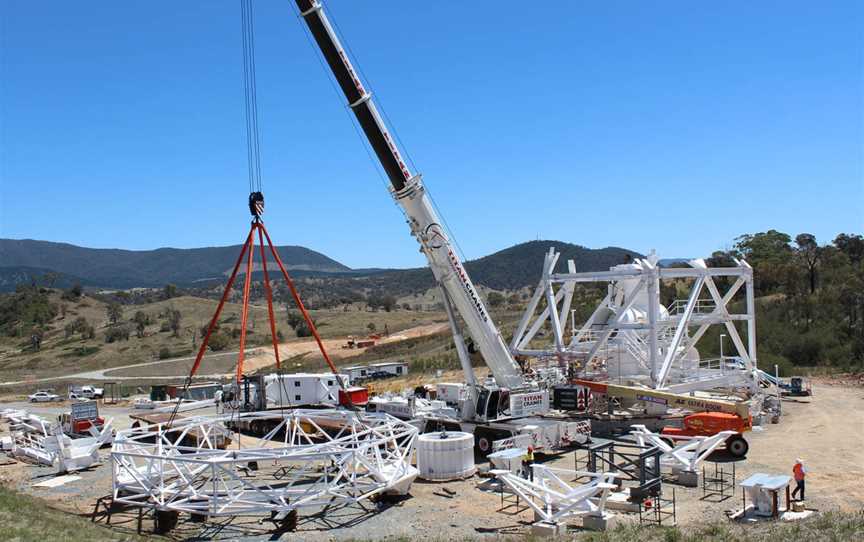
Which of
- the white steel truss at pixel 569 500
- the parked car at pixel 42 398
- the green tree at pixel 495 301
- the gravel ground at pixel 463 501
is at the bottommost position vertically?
the parked car at pixel 42 398

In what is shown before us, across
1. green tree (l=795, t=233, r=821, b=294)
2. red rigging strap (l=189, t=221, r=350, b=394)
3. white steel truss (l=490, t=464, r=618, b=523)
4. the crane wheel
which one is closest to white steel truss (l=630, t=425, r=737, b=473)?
the crane wheel

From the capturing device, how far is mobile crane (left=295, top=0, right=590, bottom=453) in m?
24.1

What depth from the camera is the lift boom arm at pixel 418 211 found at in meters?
23.9

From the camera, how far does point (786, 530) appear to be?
13523mm

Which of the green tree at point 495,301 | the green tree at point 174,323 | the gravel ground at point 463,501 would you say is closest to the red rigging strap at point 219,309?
the gravel ground at point 463,501

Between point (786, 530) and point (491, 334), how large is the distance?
46.0 feet

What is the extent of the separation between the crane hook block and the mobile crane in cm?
550

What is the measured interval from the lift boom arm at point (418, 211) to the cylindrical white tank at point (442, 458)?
5.67 meters

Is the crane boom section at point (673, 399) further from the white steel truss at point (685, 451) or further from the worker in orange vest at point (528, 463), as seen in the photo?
the worker in orange vest at point (528, 463)

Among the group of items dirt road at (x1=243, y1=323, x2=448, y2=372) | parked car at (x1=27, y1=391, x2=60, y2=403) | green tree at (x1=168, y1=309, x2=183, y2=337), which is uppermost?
green tree at (x1=168, y1=309, x2=183, y2=337)

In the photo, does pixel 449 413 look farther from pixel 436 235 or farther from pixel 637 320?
pixel 637 320

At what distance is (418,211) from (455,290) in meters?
3.04

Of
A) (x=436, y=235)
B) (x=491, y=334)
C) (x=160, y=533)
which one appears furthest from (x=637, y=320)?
(x=160, y=533)

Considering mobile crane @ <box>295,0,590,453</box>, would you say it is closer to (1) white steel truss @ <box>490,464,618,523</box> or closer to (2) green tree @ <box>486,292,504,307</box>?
(1) white steel truss @ <box>490,464,618,523</box>
